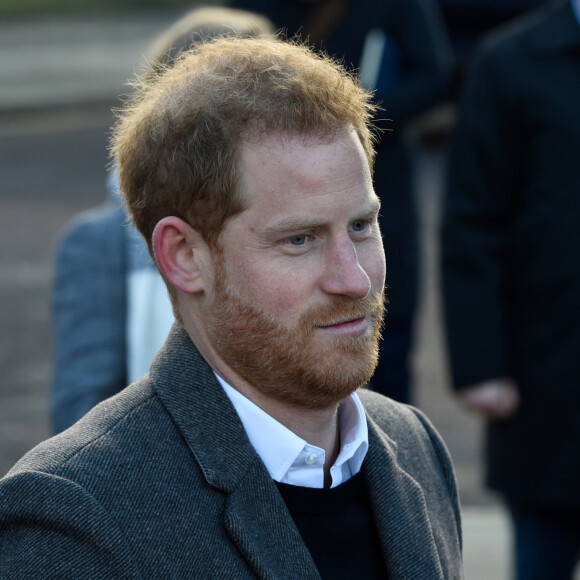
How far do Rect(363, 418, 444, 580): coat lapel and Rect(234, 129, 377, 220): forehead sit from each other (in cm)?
50

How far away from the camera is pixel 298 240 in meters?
2.03

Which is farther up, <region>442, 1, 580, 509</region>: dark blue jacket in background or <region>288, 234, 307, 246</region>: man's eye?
<region>288, 234, 307, 246</region>: man's eye

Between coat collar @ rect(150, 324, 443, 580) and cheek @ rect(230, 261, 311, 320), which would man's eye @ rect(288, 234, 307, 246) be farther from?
coat collar @ rect(150, 324, 443, 580)

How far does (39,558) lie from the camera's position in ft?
6.14

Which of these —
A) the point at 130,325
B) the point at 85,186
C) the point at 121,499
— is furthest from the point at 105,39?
the point at 121,499

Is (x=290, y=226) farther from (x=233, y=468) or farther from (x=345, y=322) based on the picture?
(x=233, y=468)

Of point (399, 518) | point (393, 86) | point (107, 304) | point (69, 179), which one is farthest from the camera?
point (69, 179)

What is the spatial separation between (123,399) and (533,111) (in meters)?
2.27

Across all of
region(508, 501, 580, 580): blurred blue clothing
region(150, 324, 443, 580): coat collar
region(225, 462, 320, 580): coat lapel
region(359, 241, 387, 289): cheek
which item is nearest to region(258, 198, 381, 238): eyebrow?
region(359, 241, 387, 289): cheek

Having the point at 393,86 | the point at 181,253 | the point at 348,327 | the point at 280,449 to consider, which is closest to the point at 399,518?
the point at 280,449

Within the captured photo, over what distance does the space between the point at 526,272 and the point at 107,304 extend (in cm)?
148

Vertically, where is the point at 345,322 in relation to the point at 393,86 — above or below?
below

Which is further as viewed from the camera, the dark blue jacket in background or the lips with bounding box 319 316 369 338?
the dark blue jacket in background

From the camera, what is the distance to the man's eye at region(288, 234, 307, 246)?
2.02m
